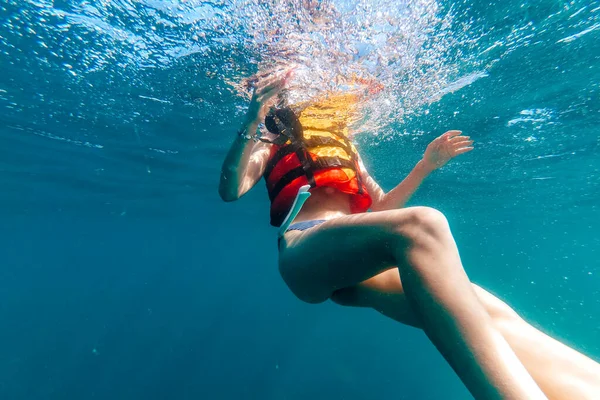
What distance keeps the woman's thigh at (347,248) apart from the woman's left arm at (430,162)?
7.10 ft

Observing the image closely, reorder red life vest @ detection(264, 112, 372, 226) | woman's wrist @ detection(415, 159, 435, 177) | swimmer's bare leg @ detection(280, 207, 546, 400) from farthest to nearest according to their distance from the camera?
woman's wrist @ detection(415, 159, 435, 177) → red life vest @ detection(264, 112, 372, 226) → swimmer's bare leg @ detection(280, 207, 546, 400)

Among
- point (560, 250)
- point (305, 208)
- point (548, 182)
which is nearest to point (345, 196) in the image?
point (305, 208)

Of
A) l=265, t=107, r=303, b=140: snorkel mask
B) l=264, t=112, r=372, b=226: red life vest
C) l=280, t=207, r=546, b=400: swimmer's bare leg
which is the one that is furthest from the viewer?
l=265, t=107, r=303, b=140: snorkel mask

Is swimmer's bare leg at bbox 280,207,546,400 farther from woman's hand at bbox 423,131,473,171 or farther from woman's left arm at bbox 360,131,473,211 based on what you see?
woman's hand at bbox 423,131,473,171

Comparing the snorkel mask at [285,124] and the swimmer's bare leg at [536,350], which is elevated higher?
the snorkel mask at [285,124]

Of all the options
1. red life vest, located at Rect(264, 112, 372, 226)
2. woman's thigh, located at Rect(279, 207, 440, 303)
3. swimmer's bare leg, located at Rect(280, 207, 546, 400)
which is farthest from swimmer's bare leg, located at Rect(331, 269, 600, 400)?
red life vest, located at Rect(264, 112, 372, 226)

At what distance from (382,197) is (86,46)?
819cm

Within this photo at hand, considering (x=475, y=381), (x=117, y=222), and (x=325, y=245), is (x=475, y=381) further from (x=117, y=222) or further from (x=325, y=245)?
(x=117, y=222)

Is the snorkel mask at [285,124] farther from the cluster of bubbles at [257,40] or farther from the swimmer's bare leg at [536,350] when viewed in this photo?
the cluster of bubbles at [257,40]

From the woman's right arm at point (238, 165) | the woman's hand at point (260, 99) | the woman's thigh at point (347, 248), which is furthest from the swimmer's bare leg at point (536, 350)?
the woman's hand at point (260, 99)

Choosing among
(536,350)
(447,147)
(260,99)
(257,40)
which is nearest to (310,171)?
(260,99)

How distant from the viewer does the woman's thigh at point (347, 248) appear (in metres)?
2.00

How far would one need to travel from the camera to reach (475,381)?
1.57 m

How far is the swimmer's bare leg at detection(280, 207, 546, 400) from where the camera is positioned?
60.6 inches
